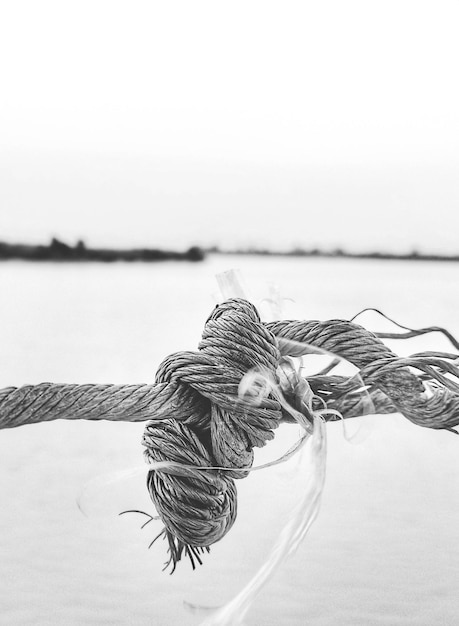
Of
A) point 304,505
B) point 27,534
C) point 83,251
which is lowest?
point 83,251

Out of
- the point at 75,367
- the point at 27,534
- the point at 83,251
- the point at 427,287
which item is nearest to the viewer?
the point at 27,534

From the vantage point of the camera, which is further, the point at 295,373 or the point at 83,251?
the point at 83,251

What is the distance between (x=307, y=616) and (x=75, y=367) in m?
0.92

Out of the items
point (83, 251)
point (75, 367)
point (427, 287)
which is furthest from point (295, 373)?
point (83, 251)

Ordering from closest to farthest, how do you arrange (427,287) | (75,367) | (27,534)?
(27,534) < (75,367) < (427,287)

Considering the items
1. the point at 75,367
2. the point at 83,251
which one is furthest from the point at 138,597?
the point at 83,251

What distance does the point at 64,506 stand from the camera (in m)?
0.74

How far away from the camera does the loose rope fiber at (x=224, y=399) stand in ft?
1.18

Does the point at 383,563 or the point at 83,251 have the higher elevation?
the point at 383,563

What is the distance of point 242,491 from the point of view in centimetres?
72

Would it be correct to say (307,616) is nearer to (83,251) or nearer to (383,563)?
(383,563)

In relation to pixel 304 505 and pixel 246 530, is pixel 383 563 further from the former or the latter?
pixel 304 505

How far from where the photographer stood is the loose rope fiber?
0.36 meters

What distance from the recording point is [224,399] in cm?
36
